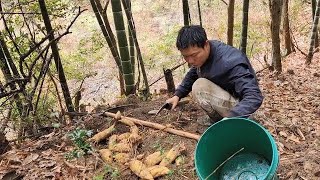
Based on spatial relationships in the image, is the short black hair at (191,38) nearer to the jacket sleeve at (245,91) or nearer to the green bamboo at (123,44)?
the jacket sleeve at (245,91)

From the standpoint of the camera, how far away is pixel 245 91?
2.59 meters

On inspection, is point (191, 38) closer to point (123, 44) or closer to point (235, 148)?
point (235, 148)

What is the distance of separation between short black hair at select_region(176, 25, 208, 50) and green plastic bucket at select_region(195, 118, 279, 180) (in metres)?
0.62

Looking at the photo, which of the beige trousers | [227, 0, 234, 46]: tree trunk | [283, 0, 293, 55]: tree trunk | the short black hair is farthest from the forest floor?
[283, 0, 293, 55]: tree trunk

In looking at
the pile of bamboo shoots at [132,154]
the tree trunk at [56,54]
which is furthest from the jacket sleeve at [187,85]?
the tree trunk at [56,54]

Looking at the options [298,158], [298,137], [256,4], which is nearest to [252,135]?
[298,158]

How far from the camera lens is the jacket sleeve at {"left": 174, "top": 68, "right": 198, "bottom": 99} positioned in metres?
3.45

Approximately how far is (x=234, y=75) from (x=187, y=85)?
0.76m

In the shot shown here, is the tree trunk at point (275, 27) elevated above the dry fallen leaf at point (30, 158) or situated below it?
above

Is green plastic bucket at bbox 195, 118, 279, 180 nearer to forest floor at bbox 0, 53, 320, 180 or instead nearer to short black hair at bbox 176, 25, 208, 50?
forest floor at bbox 0, 53, 320, 180

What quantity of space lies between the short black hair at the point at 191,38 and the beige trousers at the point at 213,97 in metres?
0.48

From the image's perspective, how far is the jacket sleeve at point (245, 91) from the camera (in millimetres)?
2506

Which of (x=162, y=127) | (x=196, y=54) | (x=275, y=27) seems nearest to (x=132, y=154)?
(x=162, y=127)

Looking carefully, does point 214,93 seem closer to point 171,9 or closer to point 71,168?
point 71,168
